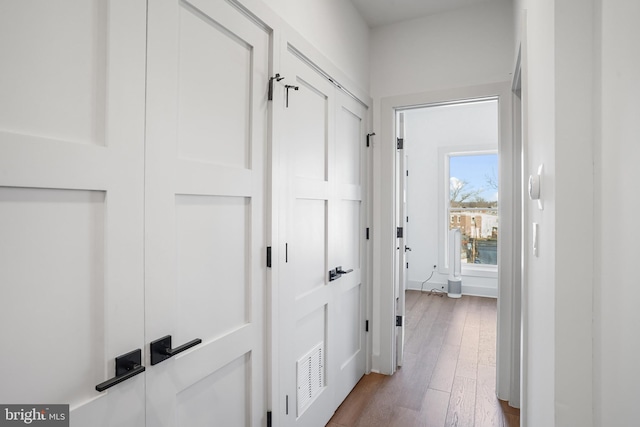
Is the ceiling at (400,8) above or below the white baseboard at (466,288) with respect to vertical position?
above

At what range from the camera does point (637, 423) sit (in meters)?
0.60

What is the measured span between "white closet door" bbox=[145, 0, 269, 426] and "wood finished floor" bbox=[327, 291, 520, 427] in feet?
3.43

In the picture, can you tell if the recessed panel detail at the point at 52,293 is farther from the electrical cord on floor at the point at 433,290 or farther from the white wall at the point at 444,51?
the electrical cord on floor at the point at 433,290

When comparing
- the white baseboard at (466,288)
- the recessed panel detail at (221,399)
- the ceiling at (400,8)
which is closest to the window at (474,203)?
the white baseboard at (466,288)

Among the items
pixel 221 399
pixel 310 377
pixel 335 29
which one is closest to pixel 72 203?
pixel 221 399

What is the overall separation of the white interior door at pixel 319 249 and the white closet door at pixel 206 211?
0.20 m

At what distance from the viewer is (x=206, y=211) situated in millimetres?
1217

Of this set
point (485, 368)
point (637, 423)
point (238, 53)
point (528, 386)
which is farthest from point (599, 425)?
point (485, 368)

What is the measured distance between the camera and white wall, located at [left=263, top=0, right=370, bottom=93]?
5.72 ft

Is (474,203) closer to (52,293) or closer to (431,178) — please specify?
(431,178)

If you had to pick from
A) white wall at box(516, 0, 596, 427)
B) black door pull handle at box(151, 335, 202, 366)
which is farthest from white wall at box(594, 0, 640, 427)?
black door pull handle at box(151, 335, 202, 366)

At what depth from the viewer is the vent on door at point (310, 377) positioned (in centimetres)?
179

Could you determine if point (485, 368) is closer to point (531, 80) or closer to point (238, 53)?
point (531, 80)

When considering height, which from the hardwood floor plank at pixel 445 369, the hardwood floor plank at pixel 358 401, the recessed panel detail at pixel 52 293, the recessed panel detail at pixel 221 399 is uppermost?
the recessed panel detail at pixel 52 293
